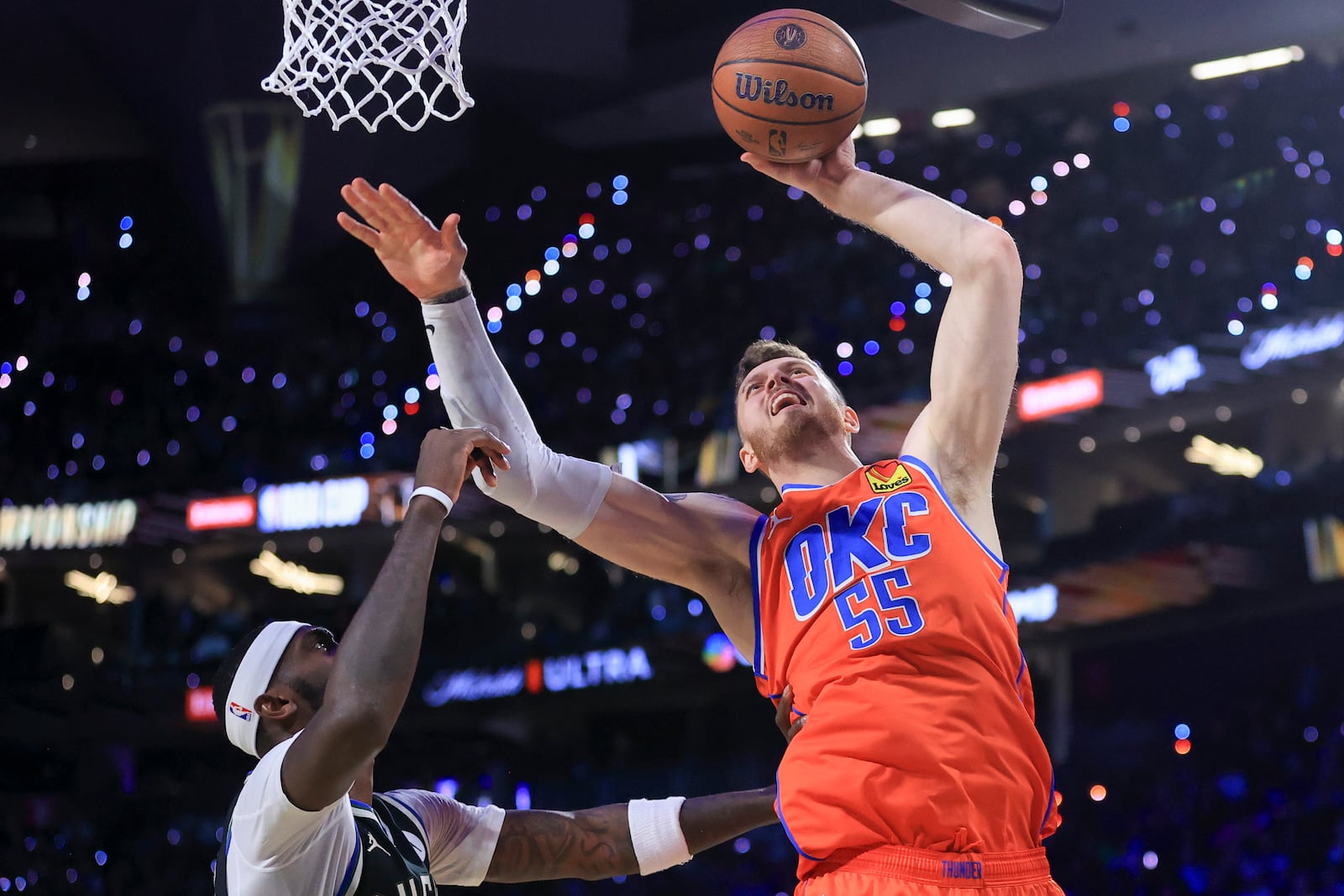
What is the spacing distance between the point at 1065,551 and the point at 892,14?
Result: 4631 millimetres

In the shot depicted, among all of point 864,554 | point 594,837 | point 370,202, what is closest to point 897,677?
point 864,554

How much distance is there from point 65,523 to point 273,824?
447 inches

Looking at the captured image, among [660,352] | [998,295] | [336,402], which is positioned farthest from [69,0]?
[998,295]

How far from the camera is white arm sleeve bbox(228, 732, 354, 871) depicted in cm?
206

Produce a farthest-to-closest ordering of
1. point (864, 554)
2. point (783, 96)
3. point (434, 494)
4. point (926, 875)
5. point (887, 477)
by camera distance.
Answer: point (783, 96)
point (887, 477)
point (864, 554)
point (434, 494)
point (926, 875)

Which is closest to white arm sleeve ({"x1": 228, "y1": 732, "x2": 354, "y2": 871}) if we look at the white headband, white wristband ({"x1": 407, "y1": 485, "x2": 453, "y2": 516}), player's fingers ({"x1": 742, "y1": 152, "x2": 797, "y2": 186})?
the white headband

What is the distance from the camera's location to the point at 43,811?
1073 cm

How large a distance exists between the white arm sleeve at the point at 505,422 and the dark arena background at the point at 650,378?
626cm

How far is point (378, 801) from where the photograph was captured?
263 centimetres

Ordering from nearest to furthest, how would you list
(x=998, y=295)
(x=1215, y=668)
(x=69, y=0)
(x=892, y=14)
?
(x=998, y=295), (x=69, y=0), (x=892, y=14), (x=1215, y=668)

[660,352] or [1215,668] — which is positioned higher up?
[660,352]

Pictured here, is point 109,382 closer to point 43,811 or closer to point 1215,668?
point 43,811

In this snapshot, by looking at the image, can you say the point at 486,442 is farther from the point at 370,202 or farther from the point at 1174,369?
the point at 1174,369

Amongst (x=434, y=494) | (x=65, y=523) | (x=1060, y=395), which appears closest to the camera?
(x=434, y=494)
